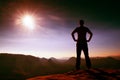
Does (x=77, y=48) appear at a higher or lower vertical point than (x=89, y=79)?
higher

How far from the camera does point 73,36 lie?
13.5 metres

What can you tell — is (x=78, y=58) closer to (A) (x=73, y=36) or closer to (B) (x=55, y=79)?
(A) (x=73, y=36)

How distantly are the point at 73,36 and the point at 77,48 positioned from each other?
2.94 ft

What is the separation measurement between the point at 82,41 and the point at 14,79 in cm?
17269

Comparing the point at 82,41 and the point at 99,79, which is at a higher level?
the point at 82,41

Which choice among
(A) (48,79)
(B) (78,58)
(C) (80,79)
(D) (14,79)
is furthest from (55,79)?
(D) (14,79)

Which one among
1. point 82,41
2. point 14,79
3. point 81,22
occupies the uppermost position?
point 81,22

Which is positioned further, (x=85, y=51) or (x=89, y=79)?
(x=85, y=51)

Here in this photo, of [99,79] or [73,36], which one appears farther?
[73,36]

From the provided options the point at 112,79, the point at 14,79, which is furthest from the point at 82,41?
the point at 14,79

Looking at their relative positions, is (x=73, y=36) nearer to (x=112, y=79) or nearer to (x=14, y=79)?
(x=112, y=79)

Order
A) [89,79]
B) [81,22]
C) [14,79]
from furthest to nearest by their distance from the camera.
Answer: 1. [14,79]
2. [81,22]
3. [89,79]

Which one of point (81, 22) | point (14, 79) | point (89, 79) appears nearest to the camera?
point (89, 79)

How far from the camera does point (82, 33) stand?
524 inches
